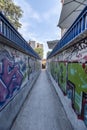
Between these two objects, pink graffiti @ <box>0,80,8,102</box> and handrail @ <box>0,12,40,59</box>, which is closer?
handrail @ <box>0,12,40,59</box>

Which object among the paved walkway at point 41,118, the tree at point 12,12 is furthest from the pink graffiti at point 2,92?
the tree at point 12,12

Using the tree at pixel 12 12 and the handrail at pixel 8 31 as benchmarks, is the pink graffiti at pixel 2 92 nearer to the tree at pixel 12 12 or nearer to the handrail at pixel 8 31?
the handrail at pixel 8 31

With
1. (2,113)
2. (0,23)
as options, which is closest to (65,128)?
(2,113)

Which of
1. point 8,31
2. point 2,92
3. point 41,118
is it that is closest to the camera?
point 2,92

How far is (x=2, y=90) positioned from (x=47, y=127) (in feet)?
5.12

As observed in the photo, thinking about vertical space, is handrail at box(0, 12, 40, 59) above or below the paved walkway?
above

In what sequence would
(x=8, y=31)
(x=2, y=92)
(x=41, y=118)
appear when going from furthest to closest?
(x=41, y=118)
(x=8, y=31)
(x=2, y=92)

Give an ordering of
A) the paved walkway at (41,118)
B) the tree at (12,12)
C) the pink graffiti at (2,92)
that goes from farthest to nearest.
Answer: the tree at (12,12) → the paved walkway at (41,118) → the pink graffiti at (2,92)

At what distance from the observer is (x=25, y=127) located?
3777mm

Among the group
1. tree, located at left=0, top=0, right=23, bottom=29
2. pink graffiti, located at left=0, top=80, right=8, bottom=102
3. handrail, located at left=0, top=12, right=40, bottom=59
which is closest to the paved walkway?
pink graffiti, located at left=0, top=80, right=8, bottom=102

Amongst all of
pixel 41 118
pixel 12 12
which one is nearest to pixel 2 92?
pixel 41 118

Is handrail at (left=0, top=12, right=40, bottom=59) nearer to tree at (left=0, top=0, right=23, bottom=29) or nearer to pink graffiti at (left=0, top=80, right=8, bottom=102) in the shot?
pink graffiti at (left=0, top=80, right=8, bottom=102)

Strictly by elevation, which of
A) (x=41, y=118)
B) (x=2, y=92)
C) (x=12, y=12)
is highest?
(x=12, y=12)

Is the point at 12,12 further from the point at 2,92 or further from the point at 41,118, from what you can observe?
the point at 2,92
